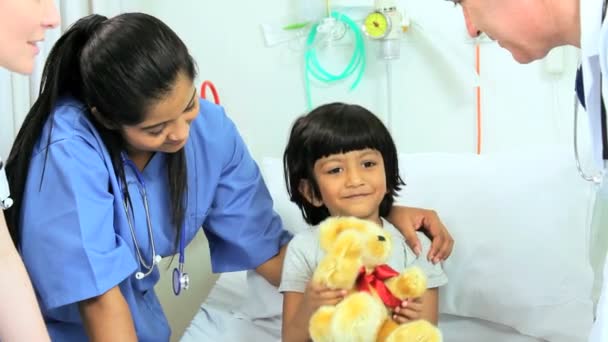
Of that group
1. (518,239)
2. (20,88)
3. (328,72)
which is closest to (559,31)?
(518,239)

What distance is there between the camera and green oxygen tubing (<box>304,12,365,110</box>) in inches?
73.8

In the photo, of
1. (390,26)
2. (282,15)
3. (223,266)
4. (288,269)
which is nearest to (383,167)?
(288,269)

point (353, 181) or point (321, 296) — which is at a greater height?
point (353, 181)

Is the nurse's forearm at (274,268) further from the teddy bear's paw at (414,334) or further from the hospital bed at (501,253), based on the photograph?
the teddy bear's paw at (414,334)

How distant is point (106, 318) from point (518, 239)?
0.85 m

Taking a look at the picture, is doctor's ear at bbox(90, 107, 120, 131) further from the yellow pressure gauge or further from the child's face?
the yellow pressure gauge

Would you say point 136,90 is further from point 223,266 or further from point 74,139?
point 223,266

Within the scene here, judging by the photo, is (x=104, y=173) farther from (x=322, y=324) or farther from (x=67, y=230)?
(x=322, y=324)

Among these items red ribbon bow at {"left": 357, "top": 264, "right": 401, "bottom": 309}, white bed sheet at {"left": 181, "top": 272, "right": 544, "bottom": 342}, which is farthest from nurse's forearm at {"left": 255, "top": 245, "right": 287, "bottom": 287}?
red ribbon bow at {"left": 357, "top": 264, "right": 401, "bottom": 309}

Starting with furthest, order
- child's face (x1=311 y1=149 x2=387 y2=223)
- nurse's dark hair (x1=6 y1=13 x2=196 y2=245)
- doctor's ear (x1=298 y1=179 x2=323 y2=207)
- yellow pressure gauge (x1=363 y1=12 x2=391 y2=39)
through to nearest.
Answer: yellow pressure gauge (x1=363 y1=12 x2=391 y2=39) < doctor's ear (x1=298 y1=179 x2=323 y2=207) < child's face (x1=311 y1=149 x2=387 y2=223) < nurse's dark hair (x1=6 y1=13 x2=196 y2=245)

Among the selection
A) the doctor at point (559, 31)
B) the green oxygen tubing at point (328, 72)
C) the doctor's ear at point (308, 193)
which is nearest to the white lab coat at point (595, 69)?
the doctor at point (559, 31)

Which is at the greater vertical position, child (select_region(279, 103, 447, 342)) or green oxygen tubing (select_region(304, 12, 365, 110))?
green oxygen tubing (select_region(304, 12, 365, 110))

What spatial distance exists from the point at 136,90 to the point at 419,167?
2.44ft

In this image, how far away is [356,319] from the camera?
955 millimetres
